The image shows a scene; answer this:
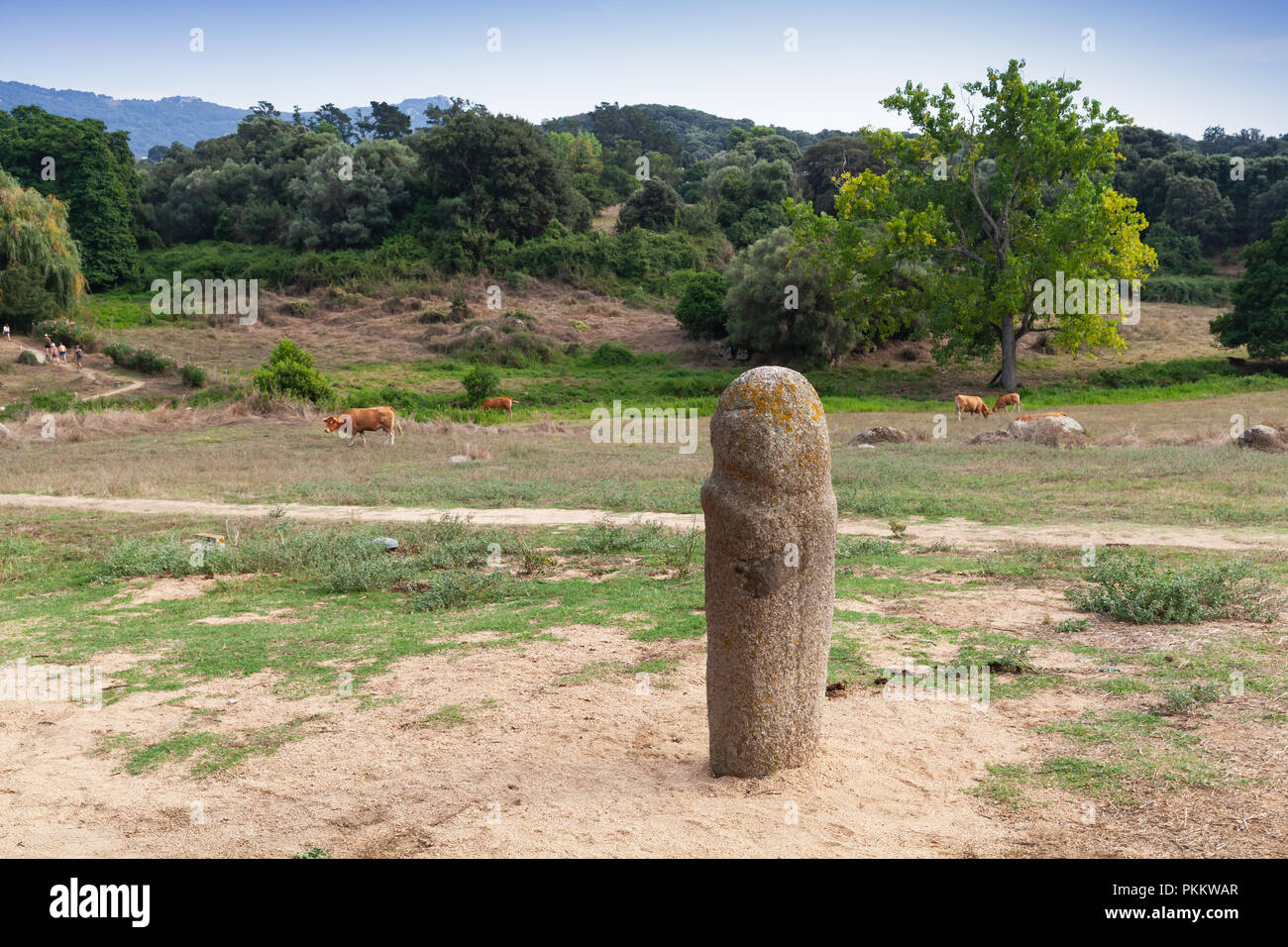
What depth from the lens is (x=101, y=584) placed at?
37.7ft

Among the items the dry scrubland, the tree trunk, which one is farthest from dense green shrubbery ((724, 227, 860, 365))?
the dry scrubland

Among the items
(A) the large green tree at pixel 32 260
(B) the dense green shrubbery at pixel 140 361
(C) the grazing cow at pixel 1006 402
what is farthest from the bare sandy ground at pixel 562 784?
(A) the large green tree at pixel 32 260

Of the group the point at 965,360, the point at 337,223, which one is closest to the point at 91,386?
the point at 337,223

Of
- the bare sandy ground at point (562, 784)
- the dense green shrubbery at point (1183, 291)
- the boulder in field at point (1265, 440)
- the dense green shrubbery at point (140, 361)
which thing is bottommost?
the bare sandy ground at point (562, 784)

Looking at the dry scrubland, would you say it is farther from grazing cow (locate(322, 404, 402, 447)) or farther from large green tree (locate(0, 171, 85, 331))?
large green tree (locate(0, 171, 85, 331))

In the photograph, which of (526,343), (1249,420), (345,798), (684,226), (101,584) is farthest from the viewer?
(684,226)

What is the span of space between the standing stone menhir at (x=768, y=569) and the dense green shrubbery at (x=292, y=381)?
28916mm

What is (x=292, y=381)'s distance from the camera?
32.4 m

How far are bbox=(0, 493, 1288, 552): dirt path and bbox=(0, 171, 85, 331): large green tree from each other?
2411 centimetres

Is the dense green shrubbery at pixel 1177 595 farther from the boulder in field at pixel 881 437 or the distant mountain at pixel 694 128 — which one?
the distant mountain at pixel 694 128

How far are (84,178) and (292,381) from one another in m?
32.4

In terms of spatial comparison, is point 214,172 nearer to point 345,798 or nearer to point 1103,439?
point 1103,439

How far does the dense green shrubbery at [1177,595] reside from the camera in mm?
8547

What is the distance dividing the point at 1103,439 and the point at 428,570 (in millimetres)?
16915
